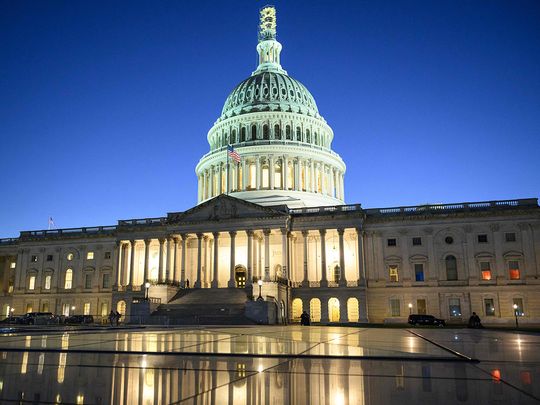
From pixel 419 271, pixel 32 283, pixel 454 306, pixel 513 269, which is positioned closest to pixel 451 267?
pixel 419 271

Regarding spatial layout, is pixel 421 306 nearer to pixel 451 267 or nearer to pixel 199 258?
pixel 451 267

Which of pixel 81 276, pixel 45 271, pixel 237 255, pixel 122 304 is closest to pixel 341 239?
pixel 237 255

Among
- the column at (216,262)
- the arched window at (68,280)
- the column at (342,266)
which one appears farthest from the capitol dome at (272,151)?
the arched window at (68,280)

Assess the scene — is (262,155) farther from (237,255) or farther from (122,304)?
(122,304)

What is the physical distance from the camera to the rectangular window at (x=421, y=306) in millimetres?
67562

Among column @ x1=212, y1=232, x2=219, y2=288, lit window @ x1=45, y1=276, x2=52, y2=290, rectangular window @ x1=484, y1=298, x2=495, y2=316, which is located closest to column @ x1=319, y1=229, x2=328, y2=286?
column @ x1=212, y1=232, x2=219, y2=288

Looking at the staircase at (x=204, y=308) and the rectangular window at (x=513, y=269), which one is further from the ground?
the rectangular window at (x=513, y=269)

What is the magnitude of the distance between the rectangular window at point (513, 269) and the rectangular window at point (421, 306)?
1175 cm

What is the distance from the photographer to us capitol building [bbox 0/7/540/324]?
6488 centimetres

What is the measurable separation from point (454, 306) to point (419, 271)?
639 centimetres

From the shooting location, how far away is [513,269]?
6550 cm

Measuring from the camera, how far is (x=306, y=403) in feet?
23.2

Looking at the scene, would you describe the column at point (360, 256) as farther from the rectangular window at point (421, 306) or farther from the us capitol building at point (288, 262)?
the rectangular window at point (421, 306)

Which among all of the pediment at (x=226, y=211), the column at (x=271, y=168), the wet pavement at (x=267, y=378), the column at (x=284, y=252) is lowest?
the wet pavement at (x=267, y=378)
